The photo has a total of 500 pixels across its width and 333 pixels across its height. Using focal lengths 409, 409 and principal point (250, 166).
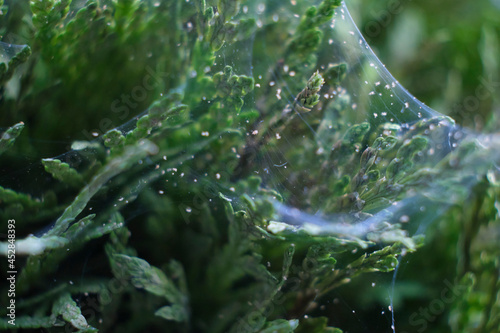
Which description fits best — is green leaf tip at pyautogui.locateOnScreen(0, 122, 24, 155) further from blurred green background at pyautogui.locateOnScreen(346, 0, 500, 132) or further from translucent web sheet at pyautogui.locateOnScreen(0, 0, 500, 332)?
blurred green background at pyautogui.locateOnScreen(346, 0, 500, 132)

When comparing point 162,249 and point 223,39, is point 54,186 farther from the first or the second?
point 223,39

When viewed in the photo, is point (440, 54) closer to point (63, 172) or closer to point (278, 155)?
point (278, 155)

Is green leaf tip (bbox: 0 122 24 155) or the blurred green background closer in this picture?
green leaf tip (bbox: 0 122 24 155)

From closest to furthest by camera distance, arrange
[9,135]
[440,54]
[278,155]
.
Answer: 1. [9,135]
2. [278,155]
3. [440,54]

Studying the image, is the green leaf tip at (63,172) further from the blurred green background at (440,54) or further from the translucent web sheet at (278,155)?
the blurred green background at (440,54)

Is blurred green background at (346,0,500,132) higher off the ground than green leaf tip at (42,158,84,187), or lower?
lower

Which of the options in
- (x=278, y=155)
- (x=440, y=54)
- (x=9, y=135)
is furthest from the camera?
(x=440, y=54)

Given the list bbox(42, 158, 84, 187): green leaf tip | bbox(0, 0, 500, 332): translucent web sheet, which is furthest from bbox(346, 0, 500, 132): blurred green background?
bbox(42, 158, 84, 187): green leaf tip

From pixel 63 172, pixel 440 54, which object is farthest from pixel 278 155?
pixel 440 54

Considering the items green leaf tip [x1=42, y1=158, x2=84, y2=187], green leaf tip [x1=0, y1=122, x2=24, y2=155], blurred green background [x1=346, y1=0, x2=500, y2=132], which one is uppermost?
green leaf tip [x1=0, y1=122, x2=24, y2=155]
